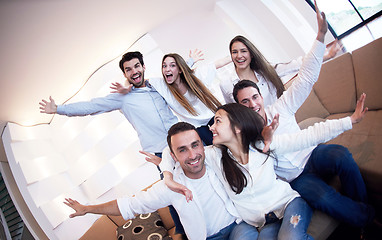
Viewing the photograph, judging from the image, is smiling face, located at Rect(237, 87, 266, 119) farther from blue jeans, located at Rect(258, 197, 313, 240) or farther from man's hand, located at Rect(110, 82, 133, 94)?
man's hand, located at Rect(110, 82, 133, 94)

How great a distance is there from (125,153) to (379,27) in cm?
350

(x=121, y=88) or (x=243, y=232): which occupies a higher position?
(x=121, y=88)

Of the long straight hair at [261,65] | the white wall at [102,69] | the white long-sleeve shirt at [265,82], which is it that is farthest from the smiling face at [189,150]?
the white wall at [102,69]

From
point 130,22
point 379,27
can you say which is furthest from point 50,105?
point 379,27

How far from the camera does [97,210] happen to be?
1170 millimetres

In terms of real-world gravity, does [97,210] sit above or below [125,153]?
below

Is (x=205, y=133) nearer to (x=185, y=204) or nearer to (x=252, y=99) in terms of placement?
(x=252, y=99)

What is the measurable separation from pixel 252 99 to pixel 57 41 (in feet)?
4.25

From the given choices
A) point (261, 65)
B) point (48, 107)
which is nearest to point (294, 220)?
point (261, 65)

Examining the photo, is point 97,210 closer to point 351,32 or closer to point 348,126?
point 348,126

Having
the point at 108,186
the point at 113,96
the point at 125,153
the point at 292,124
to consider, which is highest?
the point at 113,96

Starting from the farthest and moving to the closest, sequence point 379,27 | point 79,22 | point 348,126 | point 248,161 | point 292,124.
A: point 379,27, point 79,22, point 292,124, point 248,161, point 348,126

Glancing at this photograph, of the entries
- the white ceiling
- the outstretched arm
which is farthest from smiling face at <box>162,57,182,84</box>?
the outstretched arm

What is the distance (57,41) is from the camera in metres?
1.43
